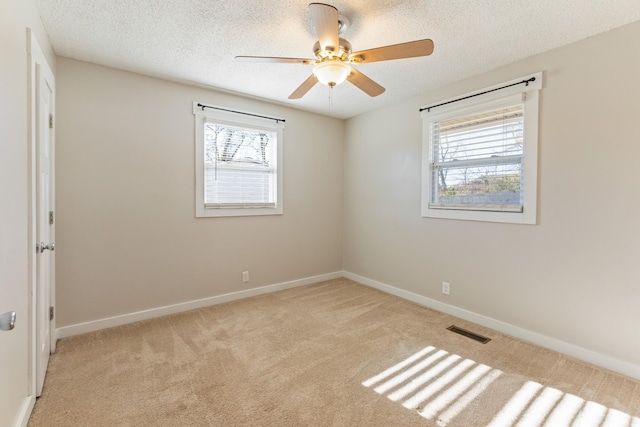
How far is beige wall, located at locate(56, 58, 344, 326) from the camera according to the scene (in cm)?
263

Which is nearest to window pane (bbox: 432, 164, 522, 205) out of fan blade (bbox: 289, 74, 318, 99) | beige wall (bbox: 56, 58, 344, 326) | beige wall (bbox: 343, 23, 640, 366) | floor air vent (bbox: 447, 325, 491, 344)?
beige wall (bbox: 343, 23, 640, 366)

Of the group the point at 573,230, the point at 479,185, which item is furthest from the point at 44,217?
the point at 573,230

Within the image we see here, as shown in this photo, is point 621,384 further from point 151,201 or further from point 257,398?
point 151,201

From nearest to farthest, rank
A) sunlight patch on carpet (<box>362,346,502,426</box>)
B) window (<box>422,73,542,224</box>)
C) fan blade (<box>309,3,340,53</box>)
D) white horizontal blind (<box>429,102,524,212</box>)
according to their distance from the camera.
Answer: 1. fan blade (<box>309,3,340,53</box>)
2. sunlight patch on carpet (<box>362,346,502,426</box>)
3. window (<box>422,73,542,224</box>)
4. white horizontal blind (<box>429,102,524,212</box>)

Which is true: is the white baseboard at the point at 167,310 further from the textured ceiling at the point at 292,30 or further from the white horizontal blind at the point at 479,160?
the textured ceiling at the point at 292,30

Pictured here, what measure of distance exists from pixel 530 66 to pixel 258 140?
2.86 meters

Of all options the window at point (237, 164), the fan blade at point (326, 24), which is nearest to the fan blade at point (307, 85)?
the fan blade at point (326, 24)

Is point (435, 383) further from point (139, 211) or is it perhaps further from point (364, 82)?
point (139, 211)

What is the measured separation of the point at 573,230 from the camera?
2334 millimetres

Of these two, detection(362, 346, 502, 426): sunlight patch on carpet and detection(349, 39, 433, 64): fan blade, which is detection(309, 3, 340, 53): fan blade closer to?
detection(349, 39, 433, 64): fan blade

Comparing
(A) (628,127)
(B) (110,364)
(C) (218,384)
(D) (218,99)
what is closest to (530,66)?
(A) (628,127)

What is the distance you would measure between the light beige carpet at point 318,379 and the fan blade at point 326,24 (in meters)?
2.15

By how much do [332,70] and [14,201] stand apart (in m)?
1.85

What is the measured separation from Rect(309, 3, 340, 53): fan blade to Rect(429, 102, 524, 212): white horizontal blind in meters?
1.85
